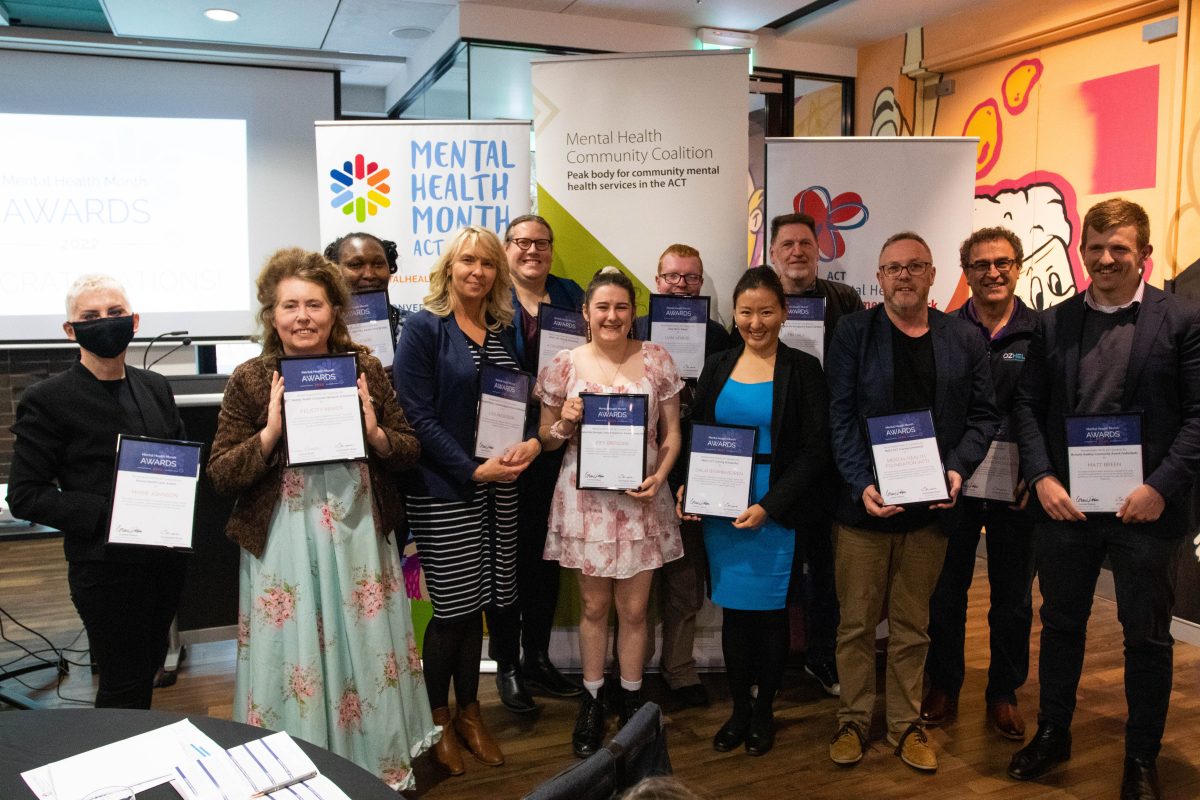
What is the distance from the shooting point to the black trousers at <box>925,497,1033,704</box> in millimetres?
3082

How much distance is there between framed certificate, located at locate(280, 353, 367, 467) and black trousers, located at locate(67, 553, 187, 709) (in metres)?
0.54

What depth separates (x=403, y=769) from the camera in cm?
253

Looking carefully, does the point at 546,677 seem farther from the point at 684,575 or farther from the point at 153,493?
the point at 153,493

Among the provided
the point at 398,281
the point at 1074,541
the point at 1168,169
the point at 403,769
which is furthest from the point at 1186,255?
the point at 403,769

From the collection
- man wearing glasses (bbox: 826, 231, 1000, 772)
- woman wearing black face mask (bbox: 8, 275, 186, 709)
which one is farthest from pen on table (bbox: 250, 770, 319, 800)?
man wearing glasses (bbox: 826, 231, 1000, 772)

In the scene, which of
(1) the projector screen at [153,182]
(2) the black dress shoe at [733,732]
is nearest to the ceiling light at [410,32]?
(1) the projector screen at [153,182]

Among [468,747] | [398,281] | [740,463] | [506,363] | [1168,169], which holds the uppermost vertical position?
[1168,169]

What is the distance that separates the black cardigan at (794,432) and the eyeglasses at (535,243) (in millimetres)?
864

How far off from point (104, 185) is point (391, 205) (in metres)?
3.39

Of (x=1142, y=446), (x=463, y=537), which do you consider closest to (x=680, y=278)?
(x=463, y=537)

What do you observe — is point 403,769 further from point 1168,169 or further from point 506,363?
point 1168,169

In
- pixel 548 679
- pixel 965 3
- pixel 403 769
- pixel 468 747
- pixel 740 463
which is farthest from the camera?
pixel 965 3

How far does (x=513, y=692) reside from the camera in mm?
3342

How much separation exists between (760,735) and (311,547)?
1662mm
